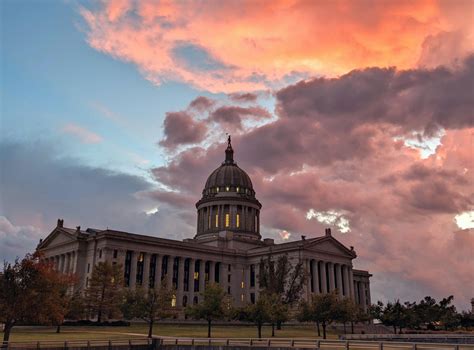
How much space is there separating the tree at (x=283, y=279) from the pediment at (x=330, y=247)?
8.68m

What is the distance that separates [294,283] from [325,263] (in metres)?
16.9

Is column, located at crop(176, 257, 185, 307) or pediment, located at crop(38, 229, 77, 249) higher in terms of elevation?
pediment, located at crop(38, 229, 77, 249)

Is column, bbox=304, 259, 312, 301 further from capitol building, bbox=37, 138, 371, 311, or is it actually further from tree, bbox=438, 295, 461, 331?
tree, bbox=438, 295, 461, 331

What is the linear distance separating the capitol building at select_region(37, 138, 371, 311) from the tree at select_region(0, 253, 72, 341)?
4407cm

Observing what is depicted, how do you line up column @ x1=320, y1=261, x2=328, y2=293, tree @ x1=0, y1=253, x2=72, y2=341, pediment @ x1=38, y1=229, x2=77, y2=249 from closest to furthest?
tree @ x1=0, y1=253, x2=72, y2=341 < pediment @ x1=38, y1=229, x2=77, y2=249 < column @ x1=320, y1=261, x2=328, y2=293

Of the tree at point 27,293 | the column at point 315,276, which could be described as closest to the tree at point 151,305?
the tree at point 27,293

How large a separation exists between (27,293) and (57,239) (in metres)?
69.9

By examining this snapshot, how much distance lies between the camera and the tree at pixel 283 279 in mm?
109500

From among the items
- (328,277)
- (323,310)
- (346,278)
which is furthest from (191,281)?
(323,310)

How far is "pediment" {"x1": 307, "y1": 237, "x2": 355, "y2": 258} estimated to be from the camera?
124 meters

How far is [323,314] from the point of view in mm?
77750

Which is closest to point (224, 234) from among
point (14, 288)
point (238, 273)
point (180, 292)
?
point (238, 273)

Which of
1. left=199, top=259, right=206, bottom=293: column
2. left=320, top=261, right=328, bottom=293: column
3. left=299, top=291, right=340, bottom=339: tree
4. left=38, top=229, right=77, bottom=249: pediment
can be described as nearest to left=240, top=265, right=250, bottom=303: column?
left=199, top=259, right=206, bottom=293: column

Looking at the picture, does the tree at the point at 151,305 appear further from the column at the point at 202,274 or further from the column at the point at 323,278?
the column at the point at 323,278
